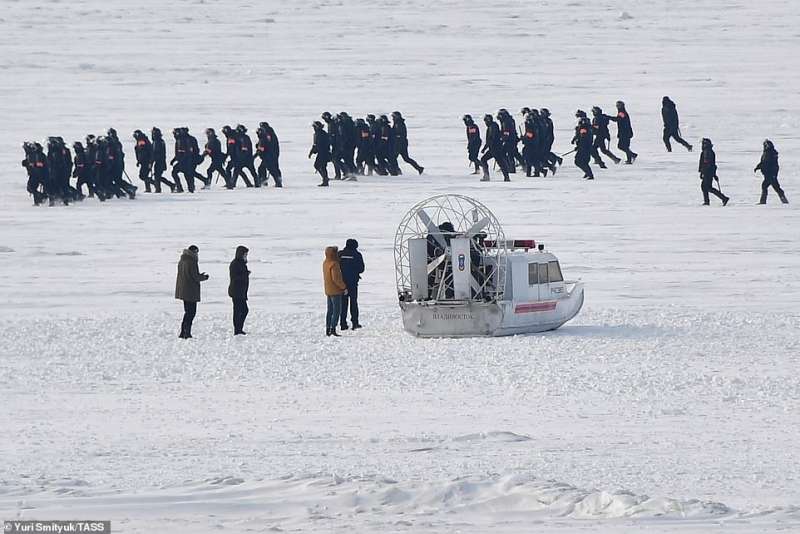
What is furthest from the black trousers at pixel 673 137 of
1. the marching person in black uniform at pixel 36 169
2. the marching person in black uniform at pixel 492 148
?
the marching person in black uniform at pixel 36 169

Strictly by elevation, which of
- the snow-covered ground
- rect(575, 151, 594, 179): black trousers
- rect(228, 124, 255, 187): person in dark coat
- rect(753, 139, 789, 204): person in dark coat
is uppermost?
rect(228, 124, 255, 187): person in dark coat

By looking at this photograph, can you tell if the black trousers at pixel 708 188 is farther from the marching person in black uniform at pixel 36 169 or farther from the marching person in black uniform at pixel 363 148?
the marching person in black uniform at pixel 36 169

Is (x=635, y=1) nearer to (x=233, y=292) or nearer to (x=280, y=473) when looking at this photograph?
(x=233, y=292)

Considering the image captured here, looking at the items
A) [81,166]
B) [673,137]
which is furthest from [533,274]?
[673,137]

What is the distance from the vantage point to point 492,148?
28.7m

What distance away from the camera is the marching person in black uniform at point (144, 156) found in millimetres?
28516

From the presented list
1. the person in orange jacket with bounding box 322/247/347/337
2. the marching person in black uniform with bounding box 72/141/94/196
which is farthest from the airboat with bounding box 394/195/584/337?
the marching person in black uniform with bounding box 72/141/94/196

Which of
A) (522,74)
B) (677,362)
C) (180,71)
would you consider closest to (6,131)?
(180,71)

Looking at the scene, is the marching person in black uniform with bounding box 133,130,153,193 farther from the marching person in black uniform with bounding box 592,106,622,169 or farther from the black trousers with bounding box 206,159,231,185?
the marching person in black uniform with bounding box 592,106,622,169

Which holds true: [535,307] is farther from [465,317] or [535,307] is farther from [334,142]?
[334,142]

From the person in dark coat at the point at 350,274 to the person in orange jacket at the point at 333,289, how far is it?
19cm

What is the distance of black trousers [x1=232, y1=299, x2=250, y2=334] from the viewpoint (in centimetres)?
1602

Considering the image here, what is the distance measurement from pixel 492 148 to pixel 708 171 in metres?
4.67

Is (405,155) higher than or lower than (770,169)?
higher
